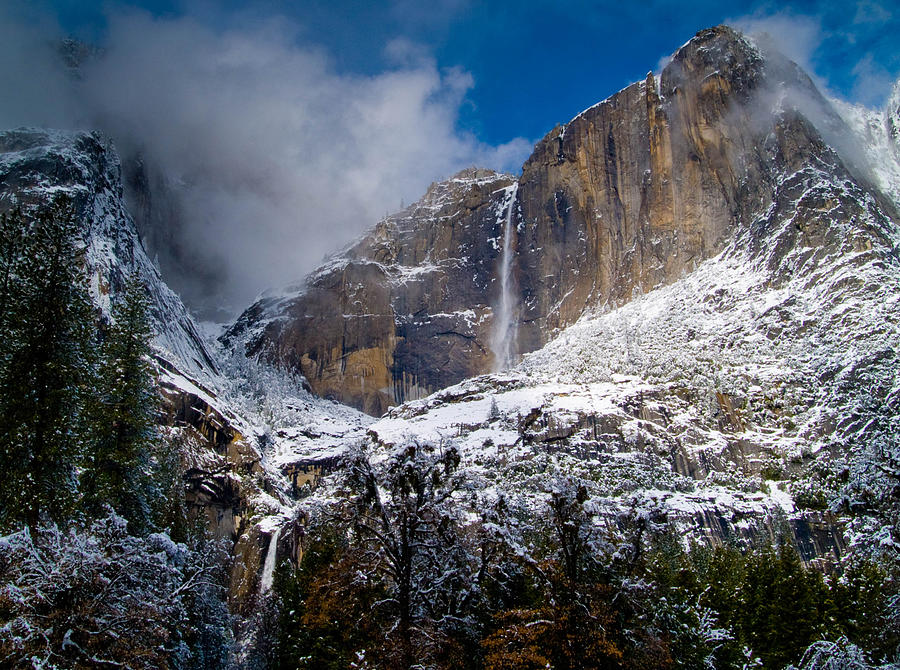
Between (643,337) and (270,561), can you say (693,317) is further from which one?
(270,561)

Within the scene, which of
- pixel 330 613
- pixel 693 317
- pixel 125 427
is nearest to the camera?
pixel 330 613

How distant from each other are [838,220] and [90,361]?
150915 mm

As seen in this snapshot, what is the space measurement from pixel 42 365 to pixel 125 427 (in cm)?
838

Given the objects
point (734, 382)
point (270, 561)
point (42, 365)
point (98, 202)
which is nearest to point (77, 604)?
point (42, 365)

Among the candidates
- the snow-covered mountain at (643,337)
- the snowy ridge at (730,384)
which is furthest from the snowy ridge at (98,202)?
the snowy ridge at (730,384)

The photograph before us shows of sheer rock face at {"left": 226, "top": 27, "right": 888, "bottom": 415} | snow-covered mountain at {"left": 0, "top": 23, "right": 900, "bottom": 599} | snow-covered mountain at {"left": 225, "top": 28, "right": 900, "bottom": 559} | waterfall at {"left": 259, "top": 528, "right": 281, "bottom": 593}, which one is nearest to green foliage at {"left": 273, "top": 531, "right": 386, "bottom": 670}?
snow-covered mountain at {"left": 0, "top": 23, "right": 900, "bottom": 599}

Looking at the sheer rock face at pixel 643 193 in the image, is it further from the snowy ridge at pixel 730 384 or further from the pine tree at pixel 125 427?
the pine tree at pixel 125 427

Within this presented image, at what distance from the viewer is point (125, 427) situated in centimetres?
2594

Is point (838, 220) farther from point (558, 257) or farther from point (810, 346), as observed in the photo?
point (558, 257)

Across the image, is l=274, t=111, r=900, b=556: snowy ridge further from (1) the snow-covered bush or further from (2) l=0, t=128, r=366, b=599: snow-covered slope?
(1) the snow-covered bush

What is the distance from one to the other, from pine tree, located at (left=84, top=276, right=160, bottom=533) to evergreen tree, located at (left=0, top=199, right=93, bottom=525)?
314 cm

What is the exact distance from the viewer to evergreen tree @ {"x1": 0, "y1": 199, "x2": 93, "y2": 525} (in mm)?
17172

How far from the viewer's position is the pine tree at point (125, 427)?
23.4 meters

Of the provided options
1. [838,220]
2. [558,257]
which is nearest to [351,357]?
[558,257]
